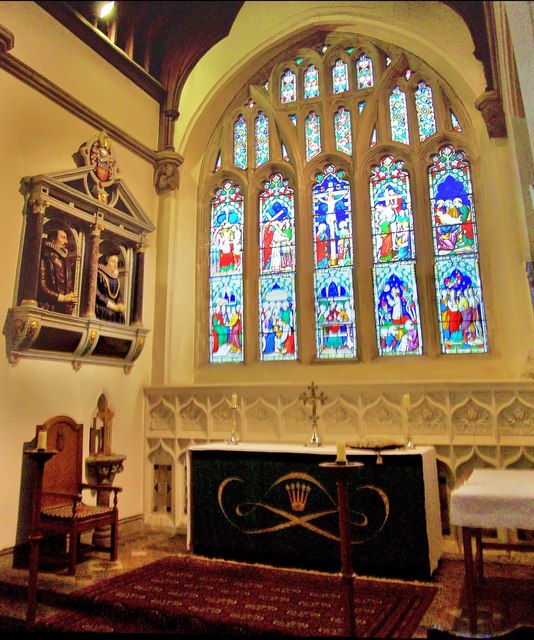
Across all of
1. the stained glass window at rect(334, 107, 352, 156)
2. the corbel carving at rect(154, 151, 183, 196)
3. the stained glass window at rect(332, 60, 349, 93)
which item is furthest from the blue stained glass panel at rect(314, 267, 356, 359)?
the stained glass window at rect(332, 60, 349, 93)

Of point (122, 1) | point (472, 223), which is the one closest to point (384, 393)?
point (472, 223)

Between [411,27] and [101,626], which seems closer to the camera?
[101,626]

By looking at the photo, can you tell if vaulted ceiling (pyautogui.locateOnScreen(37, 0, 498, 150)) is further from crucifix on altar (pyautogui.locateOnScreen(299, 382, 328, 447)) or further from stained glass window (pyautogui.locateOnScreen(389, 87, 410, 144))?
crucifix on altar (pyautogui.locateOnScreen(299, 382, 328, 447))

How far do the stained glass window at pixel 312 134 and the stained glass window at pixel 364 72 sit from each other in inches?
27.5

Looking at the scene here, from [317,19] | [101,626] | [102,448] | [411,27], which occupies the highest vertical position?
[317,19]

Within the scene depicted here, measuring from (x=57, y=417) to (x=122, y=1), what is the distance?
3460mm

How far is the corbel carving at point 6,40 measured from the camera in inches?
177

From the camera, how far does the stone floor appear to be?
3.12 metres

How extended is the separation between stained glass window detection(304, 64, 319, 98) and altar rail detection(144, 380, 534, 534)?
404cm

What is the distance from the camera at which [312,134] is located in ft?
22.6

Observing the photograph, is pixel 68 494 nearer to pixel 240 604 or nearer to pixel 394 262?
pixel 240 604

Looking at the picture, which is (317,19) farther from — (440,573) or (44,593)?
(44,593)

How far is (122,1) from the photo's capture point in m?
3.01

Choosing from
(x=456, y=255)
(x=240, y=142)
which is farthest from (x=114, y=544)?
(x=240, y=142)
